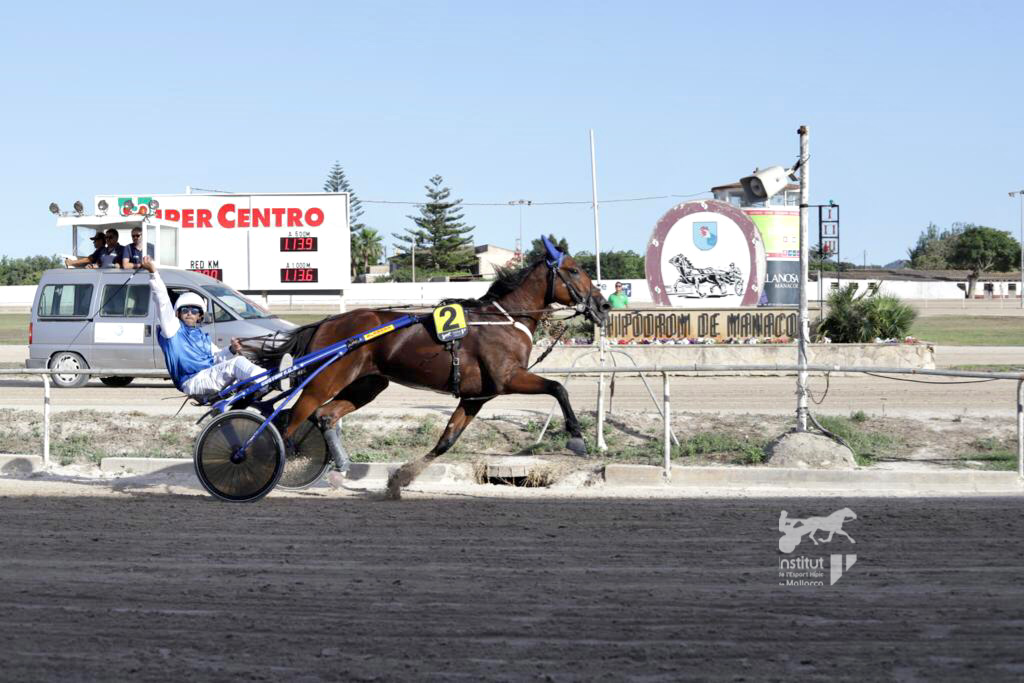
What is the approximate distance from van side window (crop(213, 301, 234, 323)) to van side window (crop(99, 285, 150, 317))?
1.06 meters

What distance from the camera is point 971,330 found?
123 feet

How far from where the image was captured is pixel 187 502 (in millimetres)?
8898

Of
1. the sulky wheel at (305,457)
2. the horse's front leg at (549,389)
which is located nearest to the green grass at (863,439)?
the horse's front leg at (549,389)

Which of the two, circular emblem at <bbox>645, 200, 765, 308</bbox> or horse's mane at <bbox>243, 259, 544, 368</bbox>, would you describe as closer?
horse's mane at <bbox>243, 259, 544, 368</bbox>

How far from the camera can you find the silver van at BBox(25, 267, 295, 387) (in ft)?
59.1

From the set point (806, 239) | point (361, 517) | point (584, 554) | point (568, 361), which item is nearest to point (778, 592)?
point (584, 554)

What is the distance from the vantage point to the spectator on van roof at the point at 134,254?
57.9 ft

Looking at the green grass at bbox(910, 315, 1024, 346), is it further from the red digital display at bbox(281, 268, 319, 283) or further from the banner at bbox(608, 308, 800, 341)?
the red digital display at bbox(281, 268, 319, 283)

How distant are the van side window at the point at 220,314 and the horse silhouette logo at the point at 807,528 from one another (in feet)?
39.6

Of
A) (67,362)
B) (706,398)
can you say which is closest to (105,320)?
(67,362)

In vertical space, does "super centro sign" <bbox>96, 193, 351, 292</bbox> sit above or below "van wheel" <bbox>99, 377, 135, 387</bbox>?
above

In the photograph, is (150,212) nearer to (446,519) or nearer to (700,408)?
(700,408)

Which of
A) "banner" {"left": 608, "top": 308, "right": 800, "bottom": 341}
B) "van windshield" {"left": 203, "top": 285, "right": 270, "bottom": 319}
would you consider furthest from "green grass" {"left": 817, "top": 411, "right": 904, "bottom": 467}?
"van windshield" {"left": 203, "top": 285, "right": 270, "bottom": 319}

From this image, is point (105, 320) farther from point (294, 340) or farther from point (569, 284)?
point (569, 284)
